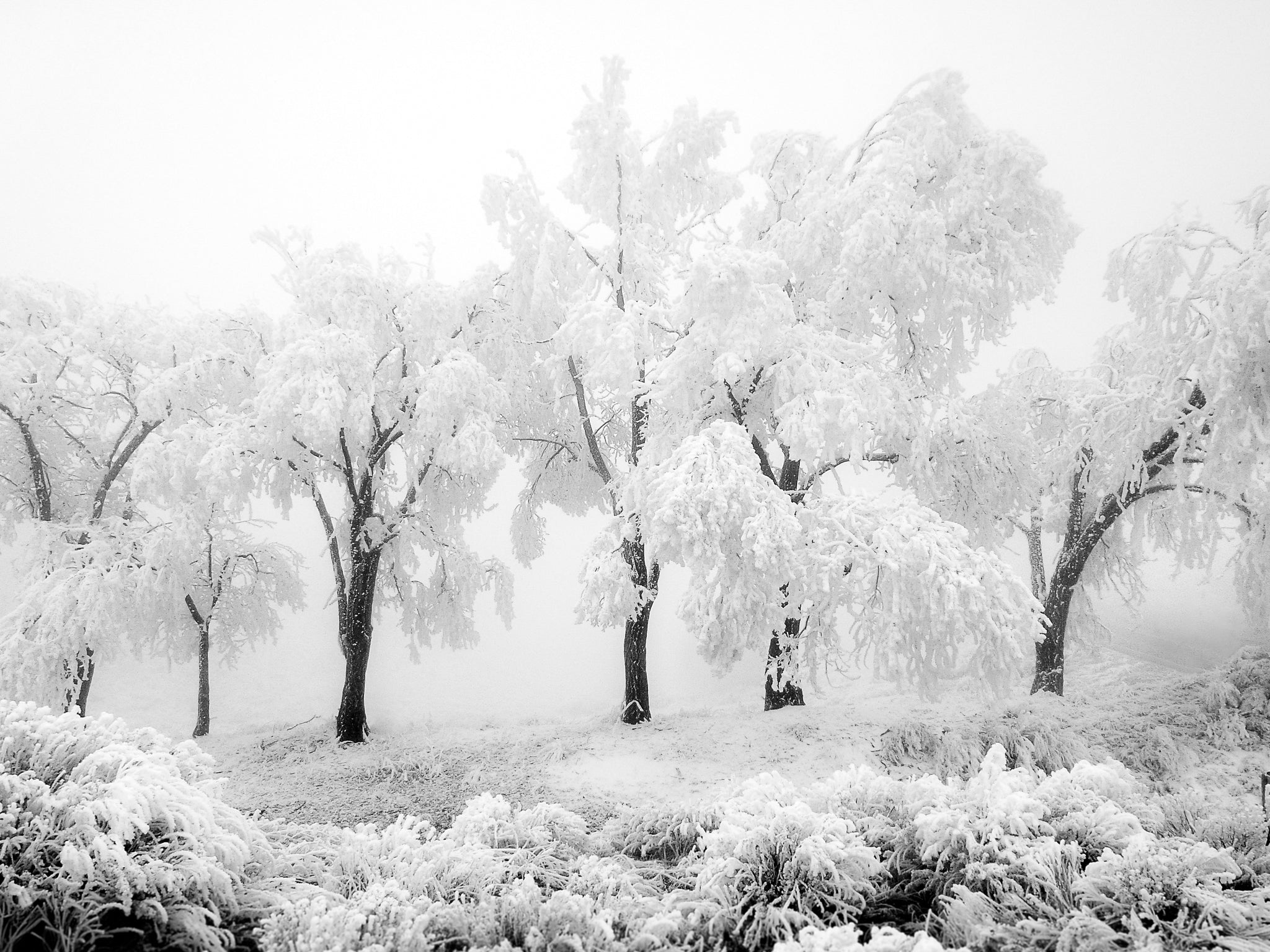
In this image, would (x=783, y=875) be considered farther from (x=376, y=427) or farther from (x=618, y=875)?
(x=376, y=427)

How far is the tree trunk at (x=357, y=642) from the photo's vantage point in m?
10.7

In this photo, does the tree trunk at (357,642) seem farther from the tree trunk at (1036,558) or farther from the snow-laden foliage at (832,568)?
the tree trunk at (1036,558)

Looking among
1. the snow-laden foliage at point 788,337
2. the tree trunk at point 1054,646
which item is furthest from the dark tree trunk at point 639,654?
the tree trunk at point 1054,646

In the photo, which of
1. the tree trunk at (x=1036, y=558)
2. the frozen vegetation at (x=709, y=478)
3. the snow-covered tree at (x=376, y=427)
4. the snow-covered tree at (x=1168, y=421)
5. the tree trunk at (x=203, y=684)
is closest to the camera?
the frozen vegetation at (x=709, y=478)

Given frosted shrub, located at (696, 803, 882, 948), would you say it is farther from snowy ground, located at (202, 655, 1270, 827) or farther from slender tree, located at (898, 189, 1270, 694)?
slender tree, located at (898, 189, 1270, 694)

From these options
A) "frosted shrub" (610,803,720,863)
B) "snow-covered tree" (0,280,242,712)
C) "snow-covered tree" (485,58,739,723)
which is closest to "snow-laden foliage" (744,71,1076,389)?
"snow-covered tree" (485,58,739,723)

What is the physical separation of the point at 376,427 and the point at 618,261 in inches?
183

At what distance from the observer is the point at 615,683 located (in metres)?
25.0

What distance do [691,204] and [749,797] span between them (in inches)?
353

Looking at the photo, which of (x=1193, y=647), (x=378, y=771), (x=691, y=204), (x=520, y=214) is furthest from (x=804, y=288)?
(x=1193, y=647)

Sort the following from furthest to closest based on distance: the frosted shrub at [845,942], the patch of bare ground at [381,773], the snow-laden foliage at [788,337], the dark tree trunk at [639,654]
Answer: the dark tree trunk at [639,654] < the patch of bare ground at [381,773] < the snow-laden foliage at [788,337] < the frosted shrub at [845,942]

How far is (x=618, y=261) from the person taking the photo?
9883 millimetres

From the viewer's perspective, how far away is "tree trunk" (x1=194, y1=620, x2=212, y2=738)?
12148 mm

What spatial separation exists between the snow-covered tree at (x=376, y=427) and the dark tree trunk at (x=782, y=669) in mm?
4778
